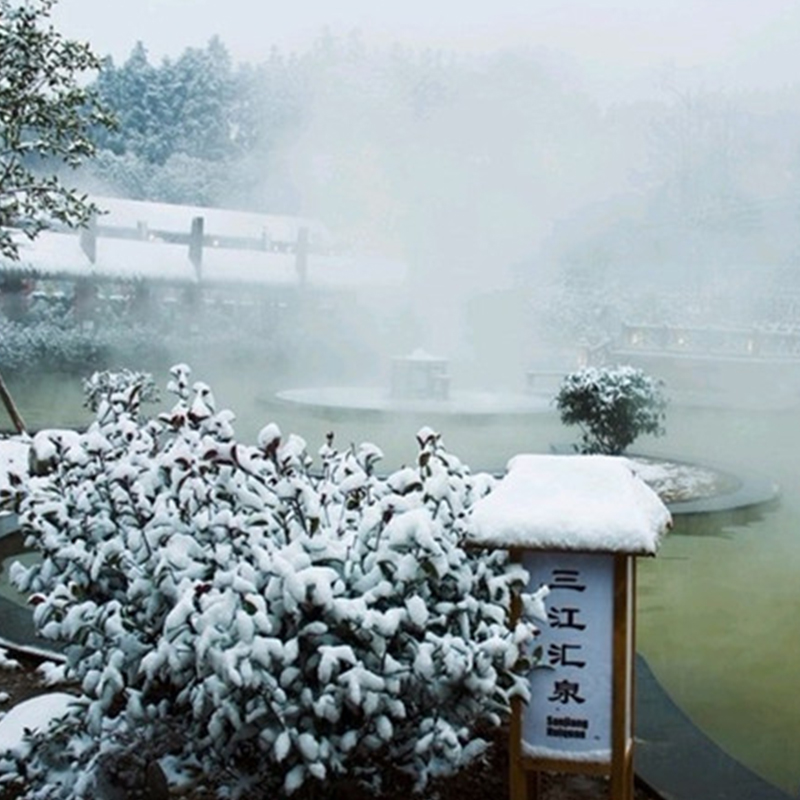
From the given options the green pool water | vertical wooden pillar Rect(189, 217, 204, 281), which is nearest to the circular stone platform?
the green pool water

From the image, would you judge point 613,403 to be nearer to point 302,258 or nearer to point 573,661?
point 573,661

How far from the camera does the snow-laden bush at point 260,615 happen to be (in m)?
2.78

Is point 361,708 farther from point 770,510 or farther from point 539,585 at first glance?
point 770,510

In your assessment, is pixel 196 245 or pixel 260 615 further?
pixel 196 245

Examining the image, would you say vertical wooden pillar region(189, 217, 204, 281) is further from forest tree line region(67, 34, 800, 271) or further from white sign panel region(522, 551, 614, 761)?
white sign panel region(522, 551, 614, 761)

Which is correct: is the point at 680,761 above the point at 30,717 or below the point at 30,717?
below

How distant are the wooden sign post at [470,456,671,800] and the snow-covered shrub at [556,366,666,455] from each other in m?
7.48

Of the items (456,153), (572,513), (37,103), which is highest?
(456,153)

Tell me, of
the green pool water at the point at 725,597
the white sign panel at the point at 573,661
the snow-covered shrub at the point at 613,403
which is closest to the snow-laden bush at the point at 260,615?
the white sign panel at the point at 573,661

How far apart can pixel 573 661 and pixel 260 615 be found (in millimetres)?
942

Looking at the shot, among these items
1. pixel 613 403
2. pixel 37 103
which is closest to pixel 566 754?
pixel 613 403

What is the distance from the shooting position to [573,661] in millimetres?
3121

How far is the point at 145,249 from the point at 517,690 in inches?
1188

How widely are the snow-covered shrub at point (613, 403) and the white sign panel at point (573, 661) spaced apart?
7.59 meters
